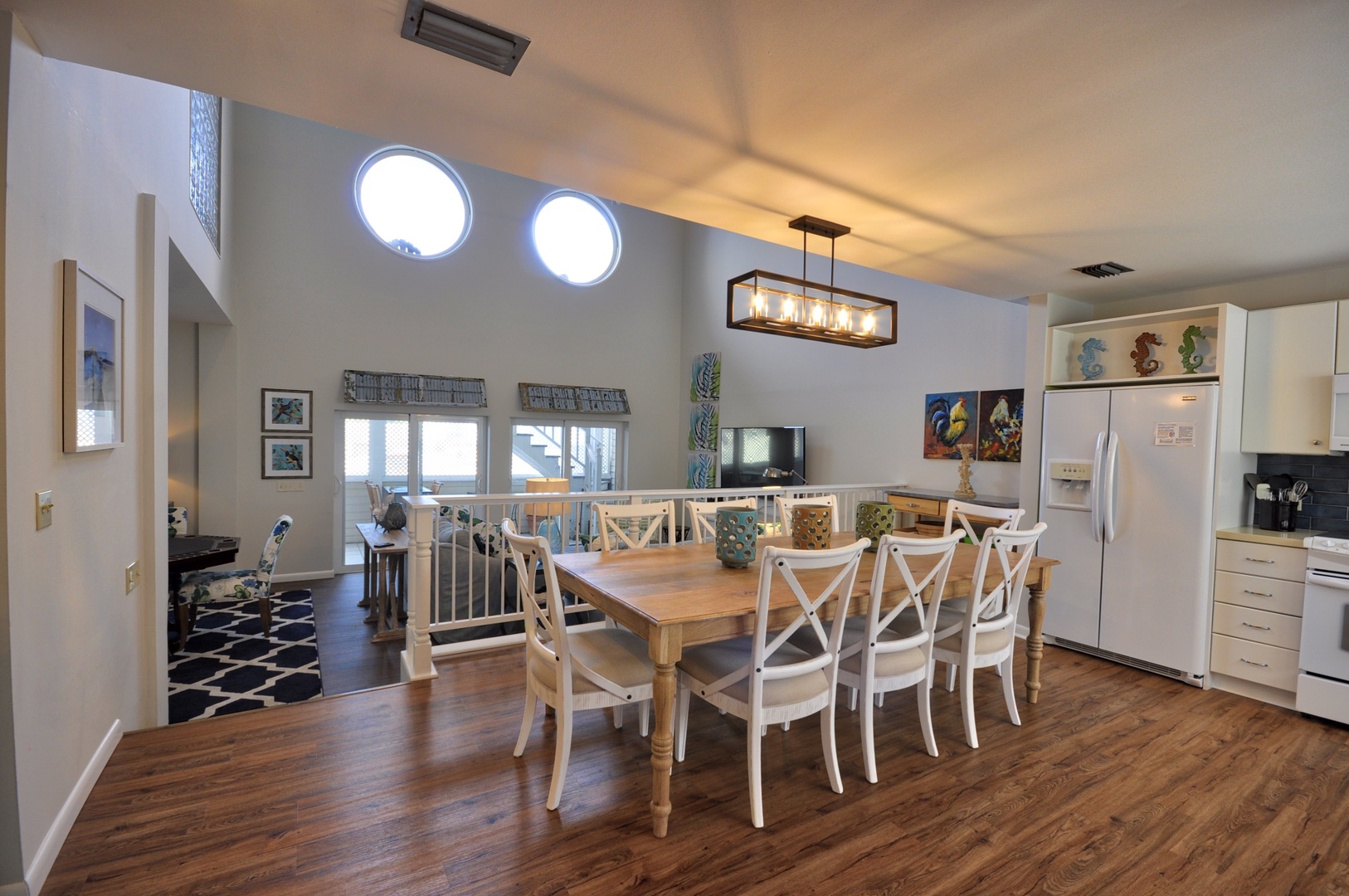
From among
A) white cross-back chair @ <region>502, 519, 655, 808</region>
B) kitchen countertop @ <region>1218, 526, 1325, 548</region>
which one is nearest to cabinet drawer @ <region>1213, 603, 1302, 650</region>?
kitchen countertop @ <region>1218, 526, 1325, 548</region>

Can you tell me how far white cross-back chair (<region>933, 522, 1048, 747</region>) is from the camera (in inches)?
106

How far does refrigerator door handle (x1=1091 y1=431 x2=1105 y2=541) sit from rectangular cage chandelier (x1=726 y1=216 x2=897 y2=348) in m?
1.70

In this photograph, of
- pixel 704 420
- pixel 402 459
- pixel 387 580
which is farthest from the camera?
pixel 704 420

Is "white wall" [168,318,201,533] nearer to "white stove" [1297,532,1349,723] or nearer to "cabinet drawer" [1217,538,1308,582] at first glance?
"cabinet drawer" [1217,538,1308,582]

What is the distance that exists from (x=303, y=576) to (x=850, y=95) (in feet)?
21.9

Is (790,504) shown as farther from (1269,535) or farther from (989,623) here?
(1269,535)

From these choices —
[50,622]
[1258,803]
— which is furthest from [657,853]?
[1258,803]

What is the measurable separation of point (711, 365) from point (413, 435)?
12.6ft

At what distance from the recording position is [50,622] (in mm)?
1865

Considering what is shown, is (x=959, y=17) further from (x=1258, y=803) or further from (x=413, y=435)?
(x=413, y=435)

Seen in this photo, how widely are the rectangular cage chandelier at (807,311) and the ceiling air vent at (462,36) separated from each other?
4.33 ft

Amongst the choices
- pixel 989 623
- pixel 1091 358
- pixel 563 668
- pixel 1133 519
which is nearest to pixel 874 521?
pixel 989 623

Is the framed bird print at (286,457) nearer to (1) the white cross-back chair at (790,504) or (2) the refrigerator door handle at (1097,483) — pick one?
(1) the white cross-back chair at (790,504)

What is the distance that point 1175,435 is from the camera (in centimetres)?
359
